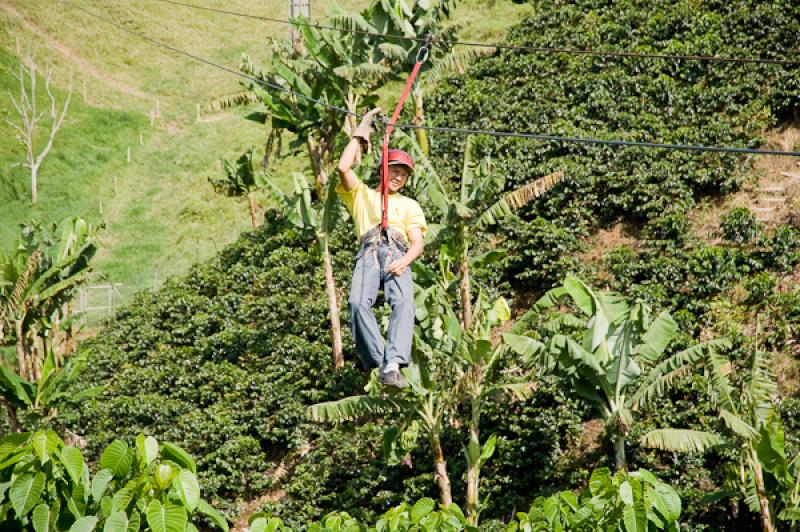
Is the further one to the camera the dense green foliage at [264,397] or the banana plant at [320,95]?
the banana plant at [320,95]

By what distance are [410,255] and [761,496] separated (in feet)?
18.2

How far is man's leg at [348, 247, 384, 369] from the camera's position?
655 cm

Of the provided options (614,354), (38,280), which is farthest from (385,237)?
(38,280)

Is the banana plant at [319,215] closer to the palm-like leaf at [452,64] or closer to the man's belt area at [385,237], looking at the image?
the palm-like leaf at [452,64]

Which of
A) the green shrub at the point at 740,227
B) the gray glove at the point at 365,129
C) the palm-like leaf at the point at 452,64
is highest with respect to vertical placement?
the palm-like leaf at the point at 452,64

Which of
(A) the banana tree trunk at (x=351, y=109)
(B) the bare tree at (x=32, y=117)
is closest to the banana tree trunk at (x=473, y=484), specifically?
(A) the banana tree trunk at (x=351, y=109)

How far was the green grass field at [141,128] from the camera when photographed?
1029 inches

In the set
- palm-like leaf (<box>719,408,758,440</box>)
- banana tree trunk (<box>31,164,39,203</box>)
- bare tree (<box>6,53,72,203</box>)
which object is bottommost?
palm-like leaf (<box>719,408,758,440</box>)

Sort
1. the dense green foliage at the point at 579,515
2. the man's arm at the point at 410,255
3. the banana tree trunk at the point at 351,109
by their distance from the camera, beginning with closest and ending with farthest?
1. the dense green foliage at the point at 579,515
2. the man's arm at the point at 410,255
3. the banana tree trunk at the point at 351,109

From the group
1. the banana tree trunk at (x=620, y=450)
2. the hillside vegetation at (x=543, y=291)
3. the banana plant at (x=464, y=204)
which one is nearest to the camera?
the banana tree trunk at (x=620, y=450)

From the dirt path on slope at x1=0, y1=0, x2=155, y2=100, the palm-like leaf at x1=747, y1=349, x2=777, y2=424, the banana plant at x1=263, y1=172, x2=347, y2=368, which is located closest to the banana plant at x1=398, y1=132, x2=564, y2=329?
Result: the banana plant at x1=263, y1=172, x2=347, y2=368

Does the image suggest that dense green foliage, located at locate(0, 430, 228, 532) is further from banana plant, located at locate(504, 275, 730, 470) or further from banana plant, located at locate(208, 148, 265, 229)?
banana plant, located at locate(208, 148, 265, 229)

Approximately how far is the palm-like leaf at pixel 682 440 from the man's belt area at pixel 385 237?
466 centimetres

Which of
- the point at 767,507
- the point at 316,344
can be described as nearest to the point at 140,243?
the point at 316,344
